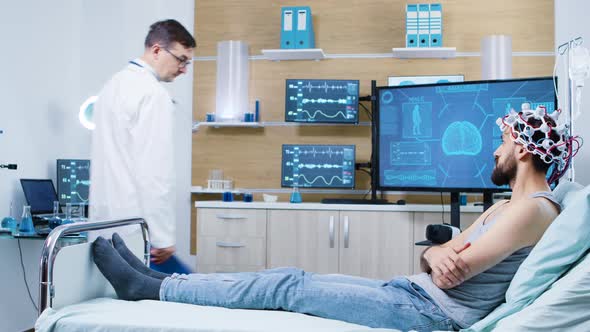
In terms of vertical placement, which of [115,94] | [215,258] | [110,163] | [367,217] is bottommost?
[215,258]

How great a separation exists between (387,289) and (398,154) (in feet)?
6.20

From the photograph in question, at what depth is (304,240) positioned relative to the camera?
4.02m

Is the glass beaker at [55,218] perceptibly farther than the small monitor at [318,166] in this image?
No

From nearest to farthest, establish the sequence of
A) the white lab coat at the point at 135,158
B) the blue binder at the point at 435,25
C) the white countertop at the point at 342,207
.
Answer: the white lab coat at the point at 135,158 → the white countertop at the point at 342,207 → the blue binder at the point at 435,25

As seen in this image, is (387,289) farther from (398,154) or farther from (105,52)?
(105,52)

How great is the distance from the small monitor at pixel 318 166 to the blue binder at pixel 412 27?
84 centimetres

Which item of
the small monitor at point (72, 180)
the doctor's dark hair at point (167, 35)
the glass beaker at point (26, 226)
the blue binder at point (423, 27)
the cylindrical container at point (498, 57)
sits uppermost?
the blue binder at point (423, 27)

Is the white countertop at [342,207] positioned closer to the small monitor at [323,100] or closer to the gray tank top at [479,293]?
the small monitor at [323,100]

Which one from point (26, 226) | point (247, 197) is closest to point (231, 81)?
point (247, 197)

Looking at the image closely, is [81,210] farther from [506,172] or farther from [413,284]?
[506,172]

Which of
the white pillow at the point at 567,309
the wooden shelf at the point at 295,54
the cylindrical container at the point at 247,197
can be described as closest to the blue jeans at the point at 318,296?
the white pillow at the point at 567,309

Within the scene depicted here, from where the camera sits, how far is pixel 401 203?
4.03m

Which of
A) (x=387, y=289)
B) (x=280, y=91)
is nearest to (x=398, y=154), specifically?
(x=280, y=91)

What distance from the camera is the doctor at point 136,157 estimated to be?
8.28 ft
